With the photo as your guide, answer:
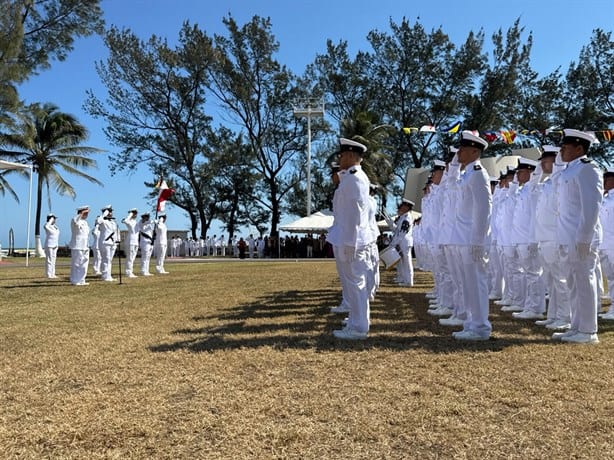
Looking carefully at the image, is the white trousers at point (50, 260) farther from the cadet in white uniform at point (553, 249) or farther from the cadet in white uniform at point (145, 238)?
the cadet in white uniform at point (553, 249)

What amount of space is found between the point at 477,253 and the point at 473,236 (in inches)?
7.8

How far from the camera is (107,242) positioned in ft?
51.4

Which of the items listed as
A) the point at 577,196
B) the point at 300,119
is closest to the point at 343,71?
the point at 300,119

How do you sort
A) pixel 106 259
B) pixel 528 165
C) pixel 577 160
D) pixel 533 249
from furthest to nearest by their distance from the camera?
pixel 106 259 → pixel 528 165 → pixel 533 249 → pixel 577 160

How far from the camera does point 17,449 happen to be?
299 centimetres

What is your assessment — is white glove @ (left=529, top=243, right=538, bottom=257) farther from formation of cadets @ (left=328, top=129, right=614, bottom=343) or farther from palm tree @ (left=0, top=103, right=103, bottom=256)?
palm tree @ (left=0, top=103, right=103, bottom=256)

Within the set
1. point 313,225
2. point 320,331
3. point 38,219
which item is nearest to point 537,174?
point 320,331

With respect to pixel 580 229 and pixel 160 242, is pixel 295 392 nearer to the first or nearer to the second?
pixel 580 229

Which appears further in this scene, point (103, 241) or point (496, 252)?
point (103, 241)

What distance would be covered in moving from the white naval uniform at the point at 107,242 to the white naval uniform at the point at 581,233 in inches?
512

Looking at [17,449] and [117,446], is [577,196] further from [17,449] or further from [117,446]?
[17,449]

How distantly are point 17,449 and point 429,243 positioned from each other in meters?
8.02

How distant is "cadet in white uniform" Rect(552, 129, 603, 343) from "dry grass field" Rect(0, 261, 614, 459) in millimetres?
385

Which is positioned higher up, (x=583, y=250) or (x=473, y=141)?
(x=473, y=141)
